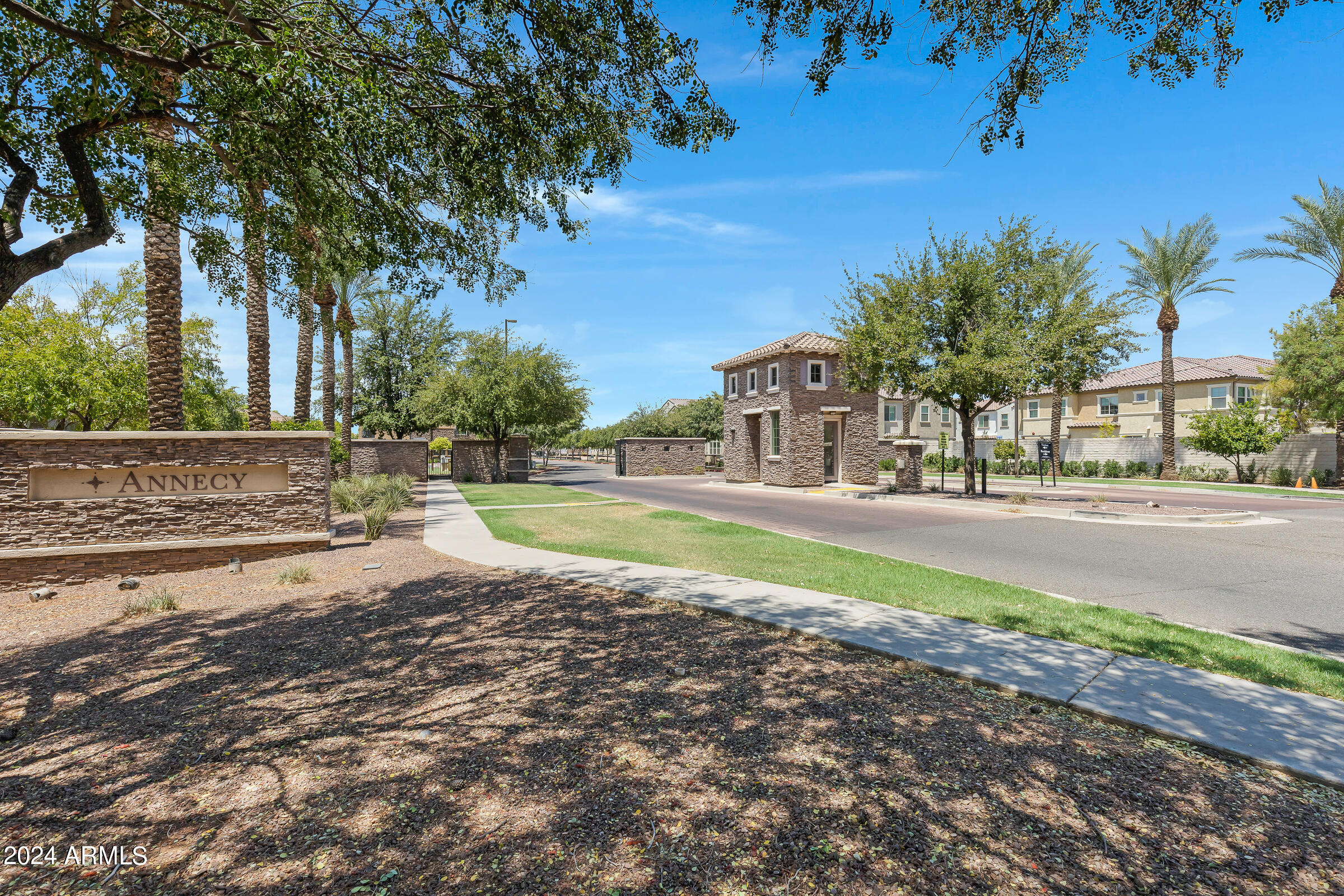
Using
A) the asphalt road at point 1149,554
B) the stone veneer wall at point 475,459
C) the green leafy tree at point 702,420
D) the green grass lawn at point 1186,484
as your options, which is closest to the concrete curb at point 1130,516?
the asphalt road at point 1149,554

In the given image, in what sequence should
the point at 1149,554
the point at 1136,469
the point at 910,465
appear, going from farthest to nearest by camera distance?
the point at 1136,469 → the point at 910,465 → the point at 1149,554

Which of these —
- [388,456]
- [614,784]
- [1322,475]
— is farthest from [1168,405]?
[388,456]

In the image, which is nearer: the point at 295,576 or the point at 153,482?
the point at 295,576

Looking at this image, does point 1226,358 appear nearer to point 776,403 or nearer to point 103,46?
point 776,403

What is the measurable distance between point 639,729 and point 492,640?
7.96 ft

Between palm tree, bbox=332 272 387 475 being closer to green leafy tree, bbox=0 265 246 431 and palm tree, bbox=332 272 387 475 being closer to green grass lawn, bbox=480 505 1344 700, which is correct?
green leafy tree, bbox=0 265 246 431

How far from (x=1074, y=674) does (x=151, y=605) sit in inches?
383

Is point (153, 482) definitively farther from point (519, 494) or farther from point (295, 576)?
point (519, 494)

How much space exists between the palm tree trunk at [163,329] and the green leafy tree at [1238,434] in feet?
129

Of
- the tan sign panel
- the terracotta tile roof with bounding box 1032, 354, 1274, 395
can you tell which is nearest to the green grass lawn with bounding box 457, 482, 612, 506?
the tan sign panel

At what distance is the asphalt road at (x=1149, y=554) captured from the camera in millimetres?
7051

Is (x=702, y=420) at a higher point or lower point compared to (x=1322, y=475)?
higher

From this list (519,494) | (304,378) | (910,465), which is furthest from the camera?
(910,465)

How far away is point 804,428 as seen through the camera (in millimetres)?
28922
